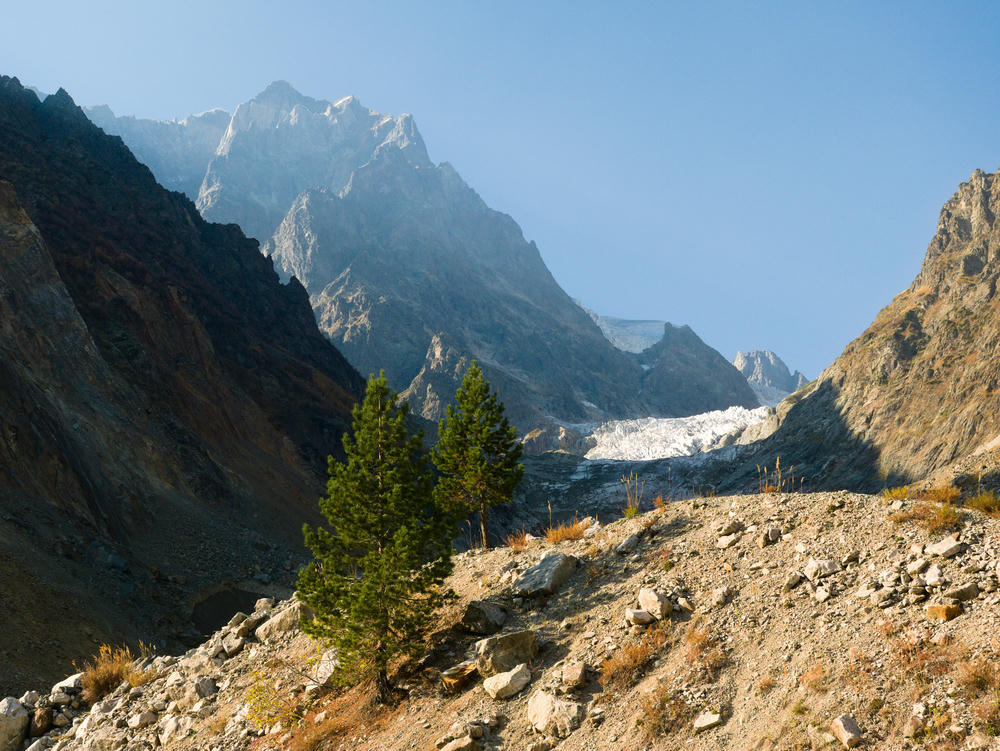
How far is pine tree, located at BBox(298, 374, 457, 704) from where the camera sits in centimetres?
1155

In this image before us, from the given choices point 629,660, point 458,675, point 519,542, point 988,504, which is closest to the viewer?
point 629,660

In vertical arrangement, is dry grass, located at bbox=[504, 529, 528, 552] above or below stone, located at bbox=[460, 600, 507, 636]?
above

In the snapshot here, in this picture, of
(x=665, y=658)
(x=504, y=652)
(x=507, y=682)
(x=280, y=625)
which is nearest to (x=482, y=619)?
(x=504, y=652)

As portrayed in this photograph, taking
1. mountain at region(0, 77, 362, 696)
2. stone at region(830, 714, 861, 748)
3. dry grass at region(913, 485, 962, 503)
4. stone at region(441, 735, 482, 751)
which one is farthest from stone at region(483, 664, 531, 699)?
mountain at region(0, 77, 362, 696)

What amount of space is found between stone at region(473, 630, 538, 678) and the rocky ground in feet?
0.12

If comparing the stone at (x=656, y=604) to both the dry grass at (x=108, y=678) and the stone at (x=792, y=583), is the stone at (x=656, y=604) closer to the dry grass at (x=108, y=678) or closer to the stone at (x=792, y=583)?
the stone at (x=792, y=583)

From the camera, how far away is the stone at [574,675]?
10.4 m

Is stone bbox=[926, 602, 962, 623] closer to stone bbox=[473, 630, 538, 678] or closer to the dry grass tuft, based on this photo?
stone bbox=[473, 630, 538, 678]

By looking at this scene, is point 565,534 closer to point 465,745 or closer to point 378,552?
point 378,552

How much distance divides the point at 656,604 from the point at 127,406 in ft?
146

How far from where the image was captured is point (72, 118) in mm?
97500

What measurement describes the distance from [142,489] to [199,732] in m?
30.5

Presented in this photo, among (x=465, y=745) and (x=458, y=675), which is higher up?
(x=458, y=675)

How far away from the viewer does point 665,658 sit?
10.4 m
